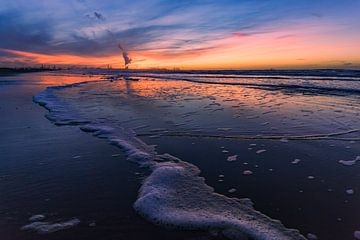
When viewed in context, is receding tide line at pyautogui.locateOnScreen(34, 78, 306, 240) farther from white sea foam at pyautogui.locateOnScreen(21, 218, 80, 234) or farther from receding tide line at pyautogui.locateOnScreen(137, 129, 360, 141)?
receding tide line at pyautogui.locateOnScreen(137, 129, 360, 141)

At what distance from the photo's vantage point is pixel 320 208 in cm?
379

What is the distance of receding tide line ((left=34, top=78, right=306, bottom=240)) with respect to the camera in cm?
335

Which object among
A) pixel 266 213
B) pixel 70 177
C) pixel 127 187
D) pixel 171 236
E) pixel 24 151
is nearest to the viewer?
pixel 171 236

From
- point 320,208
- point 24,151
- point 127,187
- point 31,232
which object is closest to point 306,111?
point 320,208

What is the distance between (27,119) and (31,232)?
749cm

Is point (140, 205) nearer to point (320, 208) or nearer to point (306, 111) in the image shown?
point (320, 208)

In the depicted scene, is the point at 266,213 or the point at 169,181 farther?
the point at 169,181

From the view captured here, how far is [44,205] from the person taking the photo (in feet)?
12.8

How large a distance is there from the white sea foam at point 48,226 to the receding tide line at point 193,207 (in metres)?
0.82

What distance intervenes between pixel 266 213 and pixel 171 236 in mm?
1256

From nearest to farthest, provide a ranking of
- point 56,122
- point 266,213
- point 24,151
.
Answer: point 266,213 < point 24,151 < point 56,122

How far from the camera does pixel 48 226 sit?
3.43 meters

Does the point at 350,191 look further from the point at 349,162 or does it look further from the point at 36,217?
the point at 36,217

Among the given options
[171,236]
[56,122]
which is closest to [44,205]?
[171,236]
